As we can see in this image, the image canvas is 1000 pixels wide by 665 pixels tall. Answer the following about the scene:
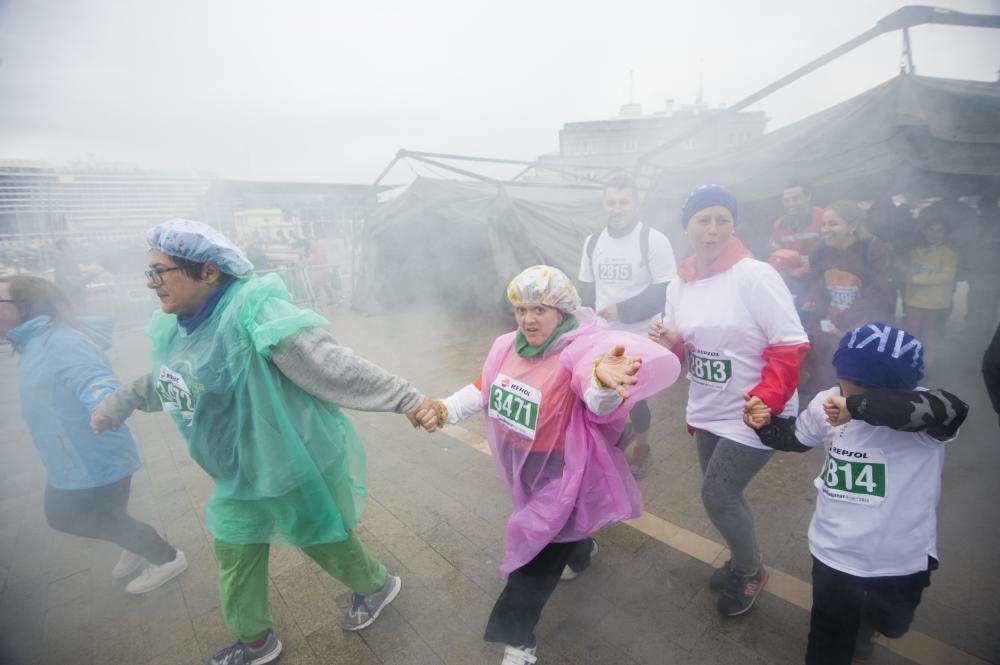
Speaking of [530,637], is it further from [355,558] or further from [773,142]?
[773,142]

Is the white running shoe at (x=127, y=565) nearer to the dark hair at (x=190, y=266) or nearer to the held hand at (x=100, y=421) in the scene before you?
the held hand at (x=100, y=421)

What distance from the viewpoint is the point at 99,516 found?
242 centimetres

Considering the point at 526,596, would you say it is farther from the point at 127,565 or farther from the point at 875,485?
the point at 127,565

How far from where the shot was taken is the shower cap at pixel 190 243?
5.75 ft

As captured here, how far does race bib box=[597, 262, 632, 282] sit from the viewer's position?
3.41 m

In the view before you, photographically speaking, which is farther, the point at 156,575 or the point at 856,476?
the point at 156,575

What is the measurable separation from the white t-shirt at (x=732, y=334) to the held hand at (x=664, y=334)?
47mm

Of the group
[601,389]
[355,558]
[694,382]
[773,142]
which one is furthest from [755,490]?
[773,142]

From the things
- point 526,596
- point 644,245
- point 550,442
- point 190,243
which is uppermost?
point 190,243

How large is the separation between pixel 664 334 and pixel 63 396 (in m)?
3.02

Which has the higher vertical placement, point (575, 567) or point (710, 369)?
point (710, 369)

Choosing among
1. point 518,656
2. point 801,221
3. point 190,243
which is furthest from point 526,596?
point 801,221

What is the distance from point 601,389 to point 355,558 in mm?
1518

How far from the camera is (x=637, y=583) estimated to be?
244 cm
